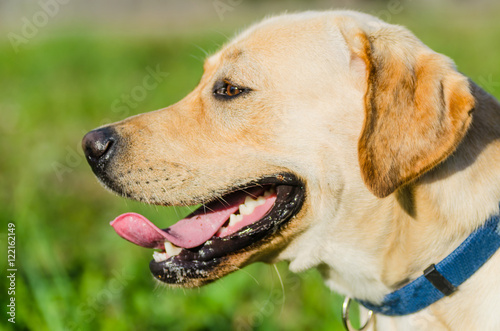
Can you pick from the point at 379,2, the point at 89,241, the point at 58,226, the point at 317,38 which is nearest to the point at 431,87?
the point at 317,38

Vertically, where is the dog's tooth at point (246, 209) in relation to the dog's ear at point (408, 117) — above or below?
below

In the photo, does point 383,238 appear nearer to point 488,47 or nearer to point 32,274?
point 32,274

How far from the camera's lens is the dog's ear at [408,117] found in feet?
7.98

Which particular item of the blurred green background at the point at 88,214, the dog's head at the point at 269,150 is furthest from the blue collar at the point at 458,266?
the blurred green background at the point at 88,214

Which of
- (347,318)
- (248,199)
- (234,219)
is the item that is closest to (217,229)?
(234,219)

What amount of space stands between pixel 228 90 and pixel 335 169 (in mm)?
780

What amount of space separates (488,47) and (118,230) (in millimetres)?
14399

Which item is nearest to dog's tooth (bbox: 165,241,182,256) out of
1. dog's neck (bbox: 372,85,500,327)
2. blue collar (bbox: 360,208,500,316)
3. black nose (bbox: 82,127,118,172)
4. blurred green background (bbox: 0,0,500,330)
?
blurred green background (bbox: 0,0,500,330)

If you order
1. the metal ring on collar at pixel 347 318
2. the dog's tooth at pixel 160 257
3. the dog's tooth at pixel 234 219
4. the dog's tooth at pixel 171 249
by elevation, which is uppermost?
the dog's tooth at pixel 234 219

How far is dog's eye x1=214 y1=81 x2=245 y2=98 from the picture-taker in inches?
122

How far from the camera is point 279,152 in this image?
2883 millimetres

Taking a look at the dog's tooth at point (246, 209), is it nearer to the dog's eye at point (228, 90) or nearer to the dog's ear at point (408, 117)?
the dog's eye at point (228, 90)

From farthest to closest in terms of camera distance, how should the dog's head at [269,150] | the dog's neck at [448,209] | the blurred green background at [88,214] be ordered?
the blurred green background at [88,214], the dog's head at [269,150], the dog's neck at [448,209]

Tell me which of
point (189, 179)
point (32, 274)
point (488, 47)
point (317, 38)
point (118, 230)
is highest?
point (317, 38)
